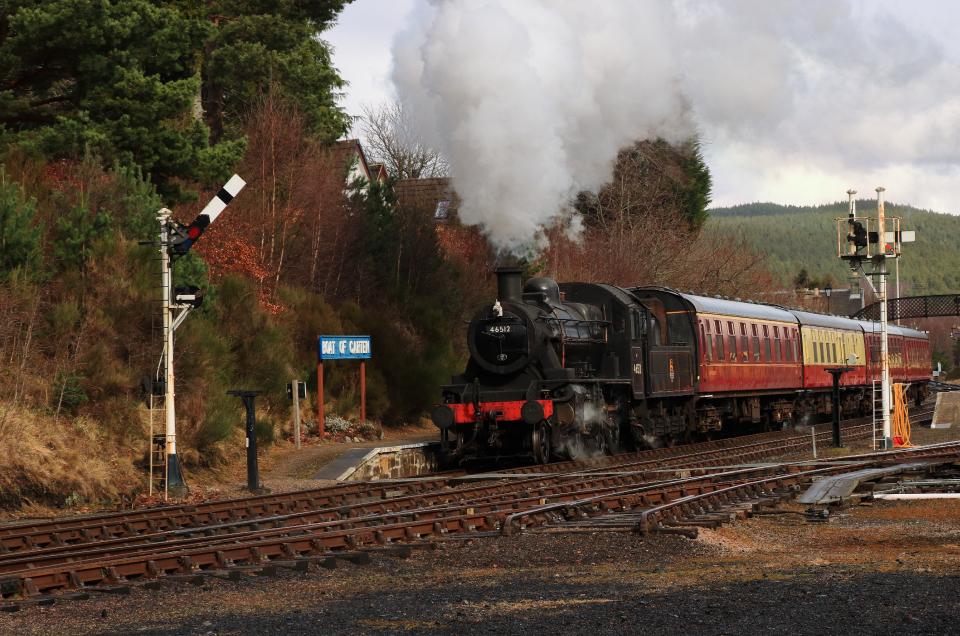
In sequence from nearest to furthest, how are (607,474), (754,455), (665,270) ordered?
(607,474) < (754,455) < (665,270)

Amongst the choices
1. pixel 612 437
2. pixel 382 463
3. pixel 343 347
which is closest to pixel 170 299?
pixel 382 463

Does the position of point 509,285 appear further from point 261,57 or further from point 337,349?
point 261,57

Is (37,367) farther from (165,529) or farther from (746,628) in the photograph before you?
(746,628)

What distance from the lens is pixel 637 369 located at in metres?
18.8

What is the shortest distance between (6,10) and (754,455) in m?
16.1

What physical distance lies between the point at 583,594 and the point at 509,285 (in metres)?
10.7

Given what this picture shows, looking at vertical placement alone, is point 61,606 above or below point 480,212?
below

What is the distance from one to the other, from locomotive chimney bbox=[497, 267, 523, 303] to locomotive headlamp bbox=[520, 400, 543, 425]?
6.34 feet

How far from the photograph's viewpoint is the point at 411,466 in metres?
18.3

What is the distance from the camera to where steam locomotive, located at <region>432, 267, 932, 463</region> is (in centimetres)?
1700

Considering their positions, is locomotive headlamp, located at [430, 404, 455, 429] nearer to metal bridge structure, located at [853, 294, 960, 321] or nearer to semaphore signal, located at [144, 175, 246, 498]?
semaphore signal, located at [144, 175, 246, 498]

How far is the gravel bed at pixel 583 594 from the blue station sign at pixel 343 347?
36.8 ft

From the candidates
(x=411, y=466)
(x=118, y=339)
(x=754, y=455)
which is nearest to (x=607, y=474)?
(x=411, y=466)

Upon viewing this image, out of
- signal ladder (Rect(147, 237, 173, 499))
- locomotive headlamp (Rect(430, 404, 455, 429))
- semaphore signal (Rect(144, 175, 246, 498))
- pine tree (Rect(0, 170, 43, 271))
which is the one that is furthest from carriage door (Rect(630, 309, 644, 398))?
pine tree (Rect(0, 170, 43, 271))
